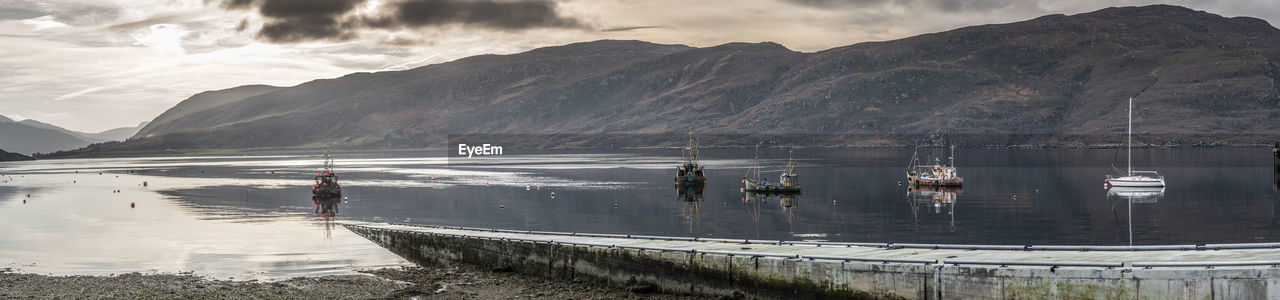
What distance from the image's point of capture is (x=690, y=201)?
316 feet

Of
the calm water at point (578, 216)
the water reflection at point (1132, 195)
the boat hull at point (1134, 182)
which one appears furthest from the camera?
the boat hull at point (1134, 182)

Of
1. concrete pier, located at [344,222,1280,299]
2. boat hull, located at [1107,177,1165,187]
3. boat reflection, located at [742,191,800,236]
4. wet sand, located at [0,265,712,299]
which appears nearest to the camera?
concrete pier, located at [344,222,1280,299]

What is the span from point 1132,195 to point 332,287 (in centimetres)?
8979

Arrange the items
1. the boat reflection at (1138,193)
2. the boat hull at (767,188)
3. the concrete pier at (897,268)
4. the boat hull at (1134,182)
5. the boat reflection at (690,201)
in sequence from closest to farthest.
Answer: the concrete pier at (897,268) → the boat reflection at (690,201) → the boat reflection at (1138,193) → the boat hull at (767,188) → the boat hull at (1134,182)

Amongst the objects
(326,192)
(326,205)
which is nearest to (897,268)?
(326,205)

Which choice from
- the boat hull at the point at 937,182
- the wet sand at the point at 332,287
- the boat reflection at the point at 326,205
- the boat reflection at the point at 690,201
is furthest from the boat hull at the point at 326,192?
the boat hull at the point at 937,182

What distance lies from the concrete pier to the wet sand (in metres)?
0.81

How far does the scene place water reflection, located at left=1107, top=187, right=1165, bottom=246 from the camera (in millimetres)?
89500

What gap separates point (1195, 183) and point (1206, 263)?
354 ft

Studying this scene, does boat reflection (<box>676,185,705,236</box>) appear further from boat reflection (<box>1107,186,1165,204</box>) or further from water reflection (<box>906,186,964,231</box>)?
boat reflection (<box>1107,186,1165,204</box>)

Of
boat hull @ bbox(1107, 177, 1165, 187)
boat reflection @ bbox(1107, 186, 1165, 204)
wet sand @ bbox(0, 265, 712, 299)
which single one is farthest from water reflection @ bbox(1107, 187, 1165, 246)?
Result: wet sand @ bbox(0, 265, 712, 299)

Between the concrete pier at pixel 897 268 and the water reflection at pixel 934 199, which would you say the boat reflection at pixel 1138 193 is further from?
the concrete pier at pixel 897 268

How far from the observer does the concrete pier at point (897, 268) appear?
26.5 metres

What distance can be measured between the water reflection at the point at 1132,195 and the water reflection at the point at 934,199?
13203mm
